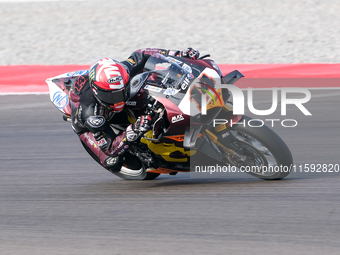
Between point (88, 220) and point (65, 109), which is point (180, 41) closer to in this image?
point (65, 109)

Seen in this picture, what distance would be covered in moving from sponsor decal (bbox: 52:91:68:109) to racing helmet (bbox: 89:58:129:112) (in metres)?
0.69

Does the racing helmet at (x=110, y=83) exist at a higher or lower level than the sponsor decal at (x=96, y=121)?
higher

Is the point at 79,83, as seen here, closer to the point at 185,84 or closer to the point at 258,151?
the point at 185,84

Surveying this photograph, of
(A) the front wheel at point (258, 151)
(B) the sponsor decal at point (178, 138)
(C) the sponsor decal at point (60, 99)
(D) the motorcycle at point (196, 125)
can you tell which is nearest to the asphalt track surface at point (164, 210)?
(A) the front wheel at point (258, 151)

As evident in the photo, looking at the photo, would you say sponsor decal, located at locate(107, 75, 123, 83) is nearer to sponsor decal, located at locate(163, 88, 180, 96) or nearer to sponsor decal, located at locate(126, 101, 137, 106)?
sponsor decal, located at locate(126, 101, 137, 106)

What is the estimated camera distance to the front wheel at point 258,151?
4.46 m

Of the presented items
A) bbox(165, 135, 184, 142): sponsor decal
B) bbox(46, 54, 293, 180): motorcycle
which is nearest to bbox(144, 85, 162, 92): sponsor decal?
bbox(46, 54, 293, 180): motorcycle

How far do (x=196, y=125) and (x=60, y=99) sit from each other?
4.98ft

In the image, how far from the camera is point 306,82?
9805mm

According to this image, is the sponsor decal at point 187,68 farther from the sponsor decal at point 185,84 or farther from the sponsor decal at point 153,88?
the sponsor decal at point 153,88

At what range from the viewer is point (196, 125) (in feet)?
14.5

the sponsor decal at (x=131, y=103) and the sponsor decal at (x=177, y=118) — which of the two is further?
the sponsor decal at (x=131, y=103)

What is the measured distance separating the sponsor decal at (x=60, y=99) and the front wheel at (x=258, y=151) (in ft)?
5.25

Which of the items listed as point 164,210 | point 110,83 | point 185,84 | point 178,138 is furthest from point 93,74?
point 164,210
